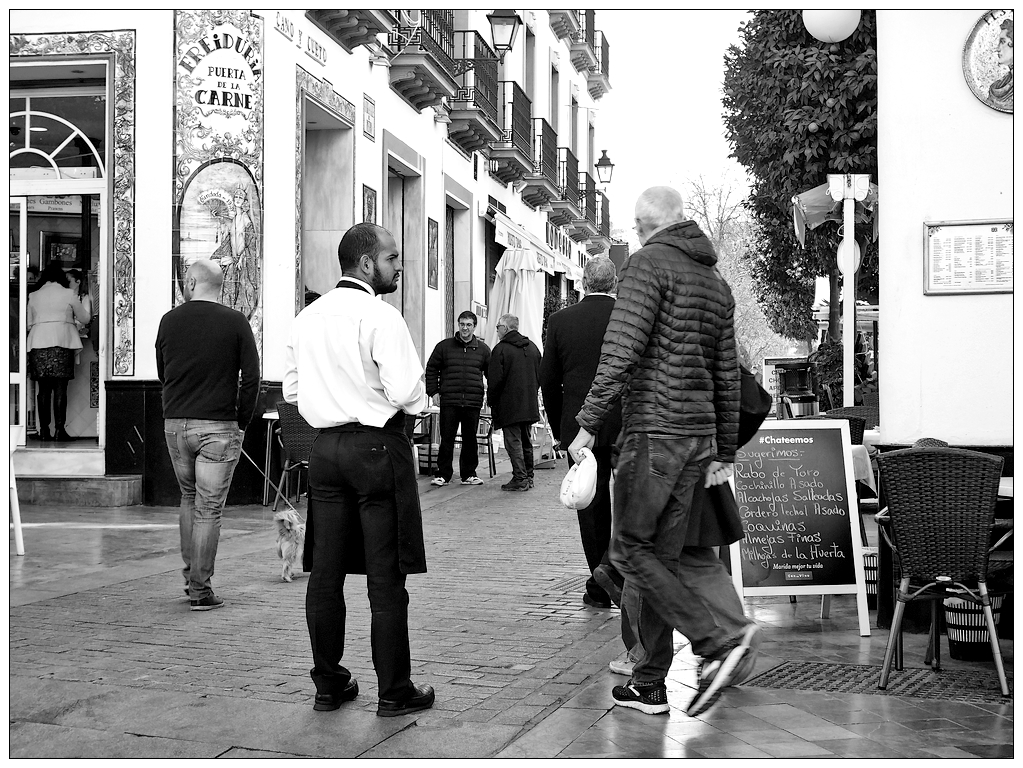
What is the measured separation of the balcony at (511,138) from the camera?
72.4 ft

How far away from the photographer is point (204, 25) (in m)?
11.5

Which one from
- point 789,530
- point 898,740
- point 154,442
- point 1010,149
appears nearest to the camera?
point 898,740

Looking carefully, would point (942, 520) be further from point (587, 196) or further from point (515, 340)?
point (587, 196)

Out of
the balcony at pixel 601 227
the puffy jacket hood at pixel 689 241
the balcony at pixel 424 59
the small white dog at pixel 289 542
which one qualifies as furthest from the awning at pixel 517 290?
the balcony at pixel 601 227

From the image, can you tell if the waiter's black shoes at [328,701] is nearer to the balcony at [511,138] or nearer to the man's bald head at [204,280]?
the man's bald head at [204,280]

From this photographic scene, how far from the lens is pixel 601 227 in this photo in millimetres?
35438

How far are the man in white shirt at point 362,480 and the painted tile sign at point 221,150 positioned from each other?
7195 millimetres

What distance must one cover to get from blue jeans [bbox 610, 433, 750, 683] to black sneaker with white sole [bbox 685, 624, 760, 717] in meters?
0.04

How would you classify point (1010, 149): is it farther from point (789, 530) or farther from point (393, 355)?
point (393, 355)

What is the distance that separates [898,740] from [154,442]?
8429 millimetres

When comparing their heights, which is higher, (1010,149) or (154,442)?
(1010,149)

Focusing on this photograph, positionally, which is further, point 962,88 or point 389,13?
point 389,13

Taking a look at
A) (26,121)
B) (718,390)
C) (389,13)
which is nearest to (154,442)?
(26,121)

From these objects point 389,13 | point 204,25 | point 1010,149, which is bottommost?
point 1010,149
